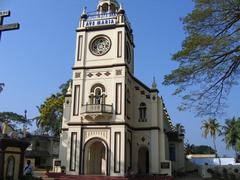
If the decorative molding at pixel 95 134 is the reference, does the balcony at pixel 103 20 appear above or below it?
above

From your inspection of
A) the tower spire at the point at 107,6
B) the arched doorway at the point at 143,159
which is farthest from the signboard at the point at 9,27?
the arched doorway at the point at 143,159

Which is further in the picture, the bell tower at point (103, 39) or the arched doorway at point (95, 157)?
the bell tower at point (103, 39)

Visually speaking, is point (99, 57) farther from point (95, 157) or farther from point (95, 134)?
point (95, 157)

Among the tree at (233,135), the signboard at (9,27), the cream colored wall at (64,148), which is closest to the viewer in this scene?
the signboard at (9,27)

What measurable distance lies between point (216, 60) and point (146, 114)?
1595cm

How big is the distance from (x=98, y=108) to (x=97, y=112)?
0.34 m

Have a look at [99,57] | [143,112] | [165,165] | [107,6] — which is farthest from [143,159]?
[107,6]

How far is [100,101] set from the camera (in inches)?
944

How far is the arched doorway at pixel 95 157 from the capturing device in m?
23.3

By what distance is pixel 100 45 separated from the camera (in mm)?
25625

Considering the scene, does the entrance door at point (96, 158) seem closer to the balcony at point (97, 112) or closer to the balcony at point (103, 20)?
the balcony at point (97, 112)

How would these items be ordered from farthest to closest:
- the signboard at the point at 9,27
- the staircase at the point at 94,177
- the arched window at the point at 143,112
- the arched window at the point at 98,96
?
1. the arched window at the point at 143,112
2. the arched window at the point at 98,96
3. the staircase at the point at 94,177
4. the signboard at the point at 9,27

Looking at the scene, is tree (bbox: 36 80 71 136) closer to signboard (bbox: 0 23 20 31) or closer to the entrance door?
the entrance door

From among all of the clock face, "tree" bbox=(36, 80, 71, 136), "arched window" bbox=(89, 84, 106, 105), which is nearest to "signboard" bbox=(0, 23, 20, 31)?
"arched window" bbox=(89, 84, 106, 105)
